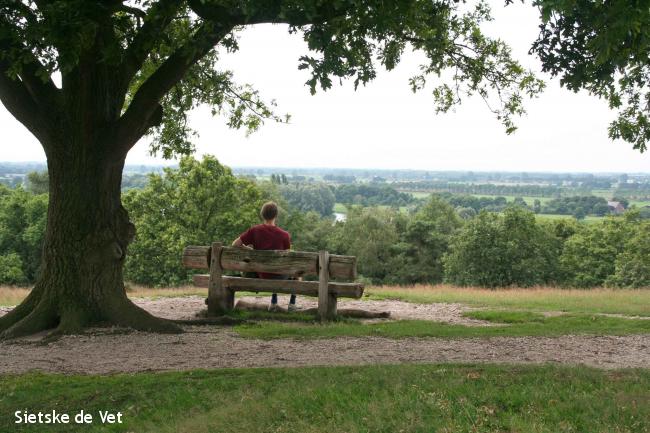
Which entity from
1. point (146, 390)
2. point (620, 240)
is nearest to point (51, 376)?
point (146, 390)

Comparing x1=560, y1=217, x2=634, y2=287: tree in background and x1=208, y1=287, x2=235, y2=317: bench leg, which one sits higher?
x1=208, y1=287, x2=235, y2=317: bench leg

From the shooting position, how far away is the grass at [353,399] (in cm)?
588

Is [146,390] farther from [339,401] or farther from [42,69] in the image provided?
[42,69]

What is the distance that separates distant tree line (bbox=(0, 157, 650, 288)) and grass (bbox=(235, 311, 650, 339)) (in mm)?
33888

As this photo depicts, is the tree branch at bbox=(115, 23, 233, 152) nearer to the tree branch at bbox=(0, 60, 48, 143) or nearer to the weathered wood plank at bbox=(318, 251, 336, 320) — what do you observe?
the tree branch at bbox=(0, 60, 48, 143)

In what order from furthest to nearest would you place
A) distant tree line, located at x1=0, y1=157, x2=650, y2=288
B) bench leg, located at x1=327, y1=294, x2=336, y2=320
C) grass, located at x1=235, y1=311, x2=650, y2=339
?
distant tree line, located at x1=0, y1=157, x2=650, y2=288 → bench leg, located at x1=327, y1=294, x2=336, y2=320 → grass, located at x1=235, y1=311, x2=650, y2=339

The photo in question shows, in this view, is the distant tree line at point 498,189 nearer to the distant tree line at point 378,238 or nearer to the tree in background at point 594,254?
the distant tree line at point 378,238

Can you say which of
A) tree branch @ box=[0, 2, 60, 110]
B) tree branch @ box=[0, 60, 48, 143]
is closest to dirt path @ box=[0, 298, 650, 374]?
tree branch @ box=[0, 60, 48, 143]

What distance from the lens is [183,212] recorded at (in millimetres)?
47719

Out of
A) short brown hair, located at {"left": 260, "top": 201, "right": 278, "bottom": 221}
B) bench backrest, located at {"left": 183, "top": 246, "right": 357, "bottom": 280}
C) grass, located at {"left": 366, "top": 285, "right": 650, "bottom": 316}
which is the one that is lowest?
grass, located at {"left": 366, "top": 285, "right": 650, "bottom": 316}

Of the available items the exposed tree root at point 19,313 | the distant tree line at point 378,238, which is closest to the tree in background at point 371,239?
the distant tree line at point 378,238

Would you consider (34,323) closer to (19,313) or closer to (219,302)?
(19,313)

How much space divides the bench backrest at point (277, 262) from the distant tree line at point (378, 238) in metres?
32.4

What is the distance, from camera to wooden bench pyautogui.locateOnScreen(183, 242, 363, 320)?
479 inches
